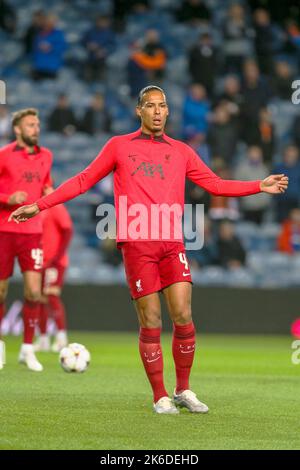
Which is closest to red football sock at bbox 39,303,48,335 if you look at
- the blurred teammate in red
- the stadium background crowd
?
the blurred teammate in red

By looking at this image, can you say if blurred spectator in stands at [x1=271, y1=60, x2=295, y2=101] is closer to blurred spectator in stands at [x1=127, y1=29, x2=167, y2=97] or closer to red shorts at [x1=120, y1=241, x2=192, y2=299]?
blurred spectator in stands at [x1=127, y1=29, x2=167, y2=97]

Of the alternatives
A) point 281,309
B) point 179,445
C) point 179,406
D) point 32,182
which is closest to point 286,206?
point 281,309

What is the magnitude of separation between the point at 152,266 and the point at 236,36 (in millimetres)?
16777

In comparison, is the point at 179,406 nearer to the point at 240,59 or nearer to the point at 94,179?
the point at 94,179

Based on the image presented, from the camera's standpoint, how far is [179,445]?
6.96m

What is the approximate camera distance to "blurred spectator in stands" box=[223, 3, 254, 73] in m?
24.7

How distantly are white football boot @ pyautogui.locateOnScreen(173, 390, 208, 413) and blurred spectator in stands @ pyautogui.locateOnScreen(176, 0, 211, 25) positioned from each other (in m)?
17.2

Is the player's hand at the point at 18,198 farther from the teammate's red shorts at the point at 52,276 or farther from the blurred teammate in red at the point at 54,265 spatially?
the teammate's red shorts at the point at 52,276

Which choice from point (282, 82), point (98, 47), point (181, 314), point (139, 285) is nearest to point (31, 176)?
point (139, 285)

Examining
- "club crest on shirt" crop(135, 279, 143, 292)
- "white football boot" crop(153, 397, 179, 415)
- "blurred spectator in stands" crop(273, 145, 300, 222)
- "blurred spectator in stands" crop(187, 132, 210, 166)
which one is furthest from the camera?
"blurred spectator in stands" crop(187, 132, 210, 166)

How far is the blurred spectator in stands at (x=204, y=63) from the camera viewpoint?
23578mm

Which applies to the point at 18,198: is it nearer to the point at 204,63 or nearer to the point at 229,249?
the point at 229,249
